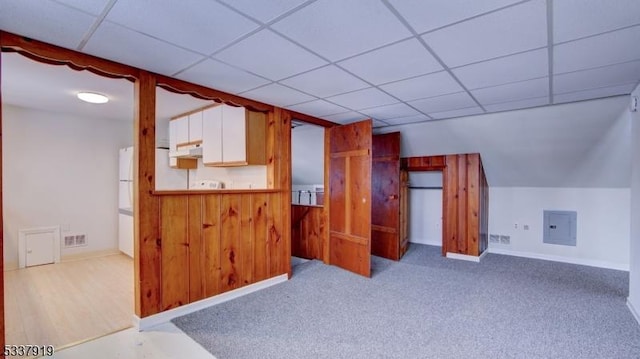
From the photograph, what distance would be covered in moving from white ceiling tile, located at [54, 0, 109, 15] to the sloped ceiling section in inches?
146

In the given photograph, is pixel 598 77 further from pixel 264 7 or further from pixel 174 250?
pixel 174 250

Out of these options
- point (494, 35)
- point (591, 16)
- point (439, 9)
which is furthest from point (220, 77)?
point (591, 16)

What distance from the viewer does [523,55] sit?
81.4 inches

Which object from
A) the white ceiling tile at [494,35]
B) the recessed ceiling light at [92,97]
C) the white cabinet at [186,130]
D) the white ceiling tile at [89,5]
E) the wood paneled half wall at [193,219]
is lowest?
the wood paneled half wall at [193,219]

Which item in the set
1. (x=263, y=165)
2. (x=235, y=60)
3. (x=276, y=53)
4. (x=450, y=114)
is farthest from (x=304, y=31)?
(x=450, y=114)

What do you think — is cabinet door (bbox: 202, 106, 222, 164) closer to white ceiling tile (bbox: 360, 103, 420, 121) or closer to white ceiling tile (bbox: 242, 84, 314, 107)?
white ceiling tile (bbox: 242, 84, 314, 107)

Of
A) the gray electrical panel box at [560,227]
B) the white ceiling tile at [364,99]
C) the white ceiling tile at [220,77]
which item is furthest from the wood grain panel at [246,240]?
the gray electrical panel box at [560,227]

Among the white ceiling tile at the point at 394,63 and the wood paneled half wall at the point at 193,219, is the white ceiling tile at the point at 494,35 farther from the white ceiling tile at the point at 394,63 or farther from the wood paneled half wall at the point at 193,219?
the wood paneled half wall at the point at 193,219

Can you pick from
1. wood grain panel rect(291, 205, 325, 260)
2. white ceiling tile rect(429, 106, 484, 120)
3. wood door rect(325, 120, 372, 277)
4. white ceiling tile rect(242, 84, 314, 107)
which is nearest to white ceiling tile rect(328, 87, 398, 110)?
white ceiling tile rect(242, 84, 314, 107)

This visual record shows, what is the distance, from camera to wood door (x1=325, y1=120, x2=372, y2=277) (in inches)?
147

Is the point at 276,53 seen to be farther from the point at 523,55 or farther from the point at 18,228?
the point at 18,228

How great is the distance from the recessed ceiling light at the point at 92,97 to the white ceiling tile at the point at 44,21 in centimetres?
153

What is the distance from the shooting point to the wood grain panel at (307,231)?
446 cm

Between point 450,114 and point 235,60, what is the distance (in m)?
2.70
